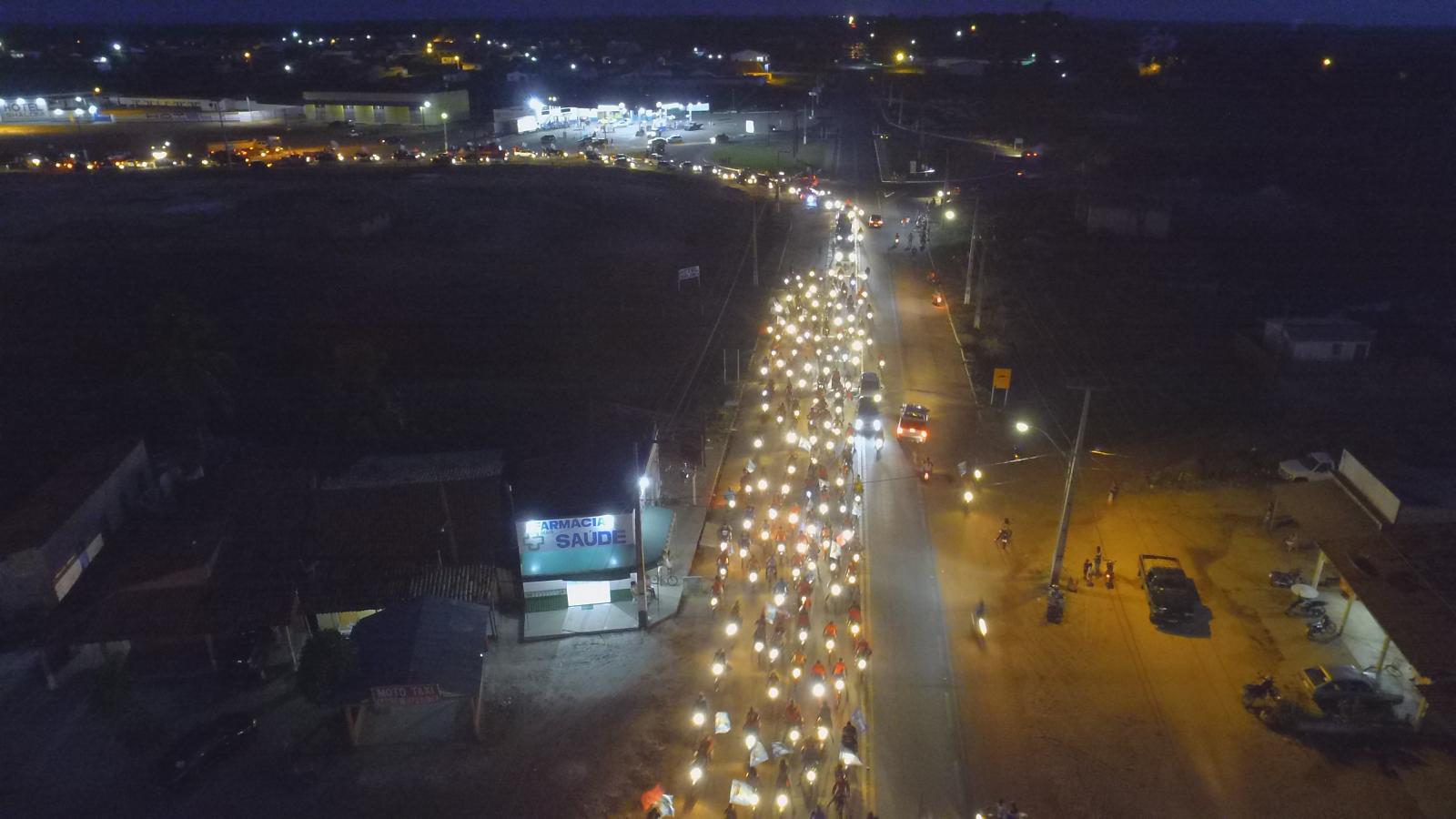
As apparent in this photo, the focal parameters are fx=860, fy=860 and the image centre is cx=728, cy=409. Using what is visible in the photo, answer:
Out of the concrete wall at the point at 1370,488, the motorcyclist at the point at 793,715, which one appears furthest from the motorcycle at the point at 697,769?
the concrete wall at the point at 1370,488

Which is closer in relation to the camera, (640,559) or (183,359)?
(640,559)

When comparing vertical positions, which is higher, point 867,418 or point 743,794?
point 867,418

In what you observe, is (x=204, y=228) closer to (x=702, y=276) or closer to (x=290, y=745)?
(x=702, y=276)

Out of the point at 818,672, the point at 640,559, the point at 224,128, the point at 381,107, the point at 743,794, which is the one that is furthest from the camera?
the point at 381,107

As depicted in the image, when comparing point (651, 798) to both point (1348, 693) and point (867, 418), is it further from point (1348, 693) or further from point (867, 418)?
point (867, 418)

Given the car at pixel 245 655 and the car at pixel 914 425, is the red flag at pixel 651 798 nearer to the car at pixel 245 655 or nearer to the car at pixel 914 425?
the car at pixel 245 655

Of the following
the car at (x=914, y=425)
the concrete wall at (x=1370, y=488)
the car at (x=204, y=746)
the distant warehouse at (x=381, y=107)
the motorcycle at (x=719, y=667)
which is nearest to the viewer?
the car at (x=204, y=746)

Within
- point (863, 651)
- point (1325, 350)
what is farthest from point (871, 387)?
point (1325, 350)
